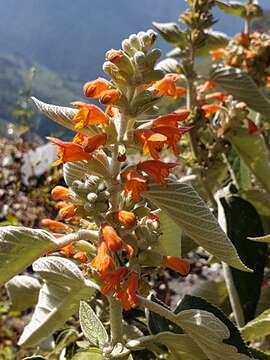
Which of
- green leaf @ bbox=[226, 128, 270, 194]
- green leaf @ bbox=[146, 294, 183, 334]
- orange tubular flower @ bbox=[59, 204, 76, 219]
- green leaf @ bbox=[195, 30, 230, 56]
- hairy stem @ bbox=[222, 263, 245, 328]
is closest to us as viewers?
orange tubular flower @ bbox=[59, 204, 76, 219]

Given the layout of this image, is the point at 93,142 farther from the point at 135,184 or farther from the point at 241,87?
the point at 241,87

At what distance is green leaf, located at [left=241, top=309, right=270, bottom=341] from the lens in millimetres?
1032

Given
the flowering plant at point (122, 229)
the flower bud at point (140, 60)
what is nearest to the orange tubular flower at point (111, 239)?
the flowering plant at point (122, 229)

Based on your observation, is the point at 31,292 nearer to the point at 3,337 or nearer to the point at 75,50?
the point at 3,337

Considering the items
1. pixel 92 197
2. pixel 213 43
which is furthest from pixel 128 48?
pixel 213 43

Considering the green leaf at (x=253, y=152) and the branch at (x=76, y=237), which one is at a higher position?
the green leaf at (x=253, y=152)

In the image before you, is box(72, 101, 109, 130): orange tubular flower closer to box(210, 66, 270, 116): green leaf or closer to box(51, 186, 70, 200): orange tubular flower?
box(51, 186, 70, 200): orange tubular flower

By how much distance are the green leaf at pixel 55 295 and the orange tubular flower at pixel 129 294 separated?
3.9 inches

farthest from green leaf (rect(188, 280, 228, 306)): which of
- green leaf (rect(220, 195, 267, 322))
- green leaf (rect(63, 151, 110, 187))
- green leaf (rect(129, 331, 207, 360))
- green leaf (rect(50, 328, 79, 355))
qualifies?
green leaf (rect(63, 151, 110, 187))

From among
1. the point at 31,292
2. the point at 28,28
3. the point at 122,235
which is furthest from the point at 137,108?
the point at 28,28

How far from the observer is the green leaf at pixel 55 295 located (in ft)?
3.14

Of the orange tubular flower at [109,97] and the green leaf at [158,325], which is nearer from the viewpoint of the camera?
the orange tubular flower at [109,97]

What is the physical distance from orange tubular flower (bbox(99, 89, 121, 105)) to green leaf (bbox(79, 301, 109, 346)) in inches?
11.4

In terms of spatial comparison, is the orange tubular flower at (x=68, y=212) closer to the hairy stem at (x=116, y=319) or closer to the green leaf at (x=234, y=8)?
the hairy stem at (x=116, y=319)
